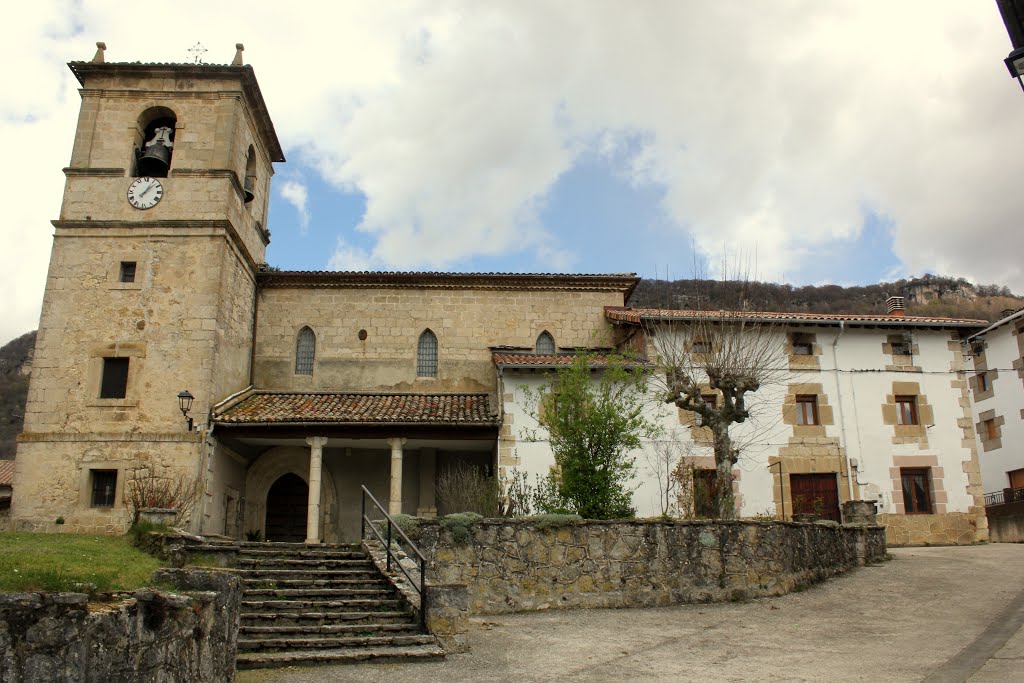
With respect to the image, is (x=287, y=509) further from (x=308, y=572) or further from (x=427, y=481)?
(x=308, y=572)

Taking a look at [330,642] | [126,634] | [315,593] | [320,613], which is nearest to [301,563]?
[315,593]

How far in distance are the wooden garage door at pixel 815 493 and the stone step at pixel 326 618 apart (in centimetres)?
1269

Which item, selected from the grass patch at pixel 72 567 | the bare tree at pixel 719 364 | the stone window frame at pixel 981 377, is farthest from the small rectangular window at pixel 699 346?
the stone window frame at pixel 981 377

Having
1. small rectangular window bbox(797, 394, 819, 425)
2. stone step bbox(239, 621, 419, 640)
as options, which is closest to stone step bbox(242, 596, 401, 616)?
stone step bbox(239, 621, 419, 640)

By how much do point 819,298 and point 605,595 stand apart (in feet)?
157

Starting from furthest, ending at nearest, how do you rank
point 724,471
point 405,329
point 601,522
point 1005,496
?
point 1005,496, point 405,329, point 724,471, point 601,522

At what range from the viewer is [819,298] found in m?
56.3

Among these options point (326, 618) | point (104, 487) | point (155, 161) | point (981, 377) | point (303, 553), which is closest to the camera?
point (326, 618)

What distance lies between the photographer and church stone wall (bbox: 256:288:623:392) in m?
22.5

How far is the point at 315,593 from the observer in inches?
442

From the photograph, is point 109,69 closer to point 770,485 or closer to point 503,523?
point 503,523

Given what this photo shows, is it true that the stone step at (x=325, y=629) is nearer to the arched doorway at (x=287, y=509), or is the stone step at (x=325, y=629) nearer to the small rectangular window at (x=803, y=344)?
the arched doorway at (x=287, y=509)

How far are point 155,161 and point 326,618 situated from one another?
48.1 feet

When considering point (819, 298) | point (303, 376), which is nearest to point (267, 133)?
point (303, 376)
